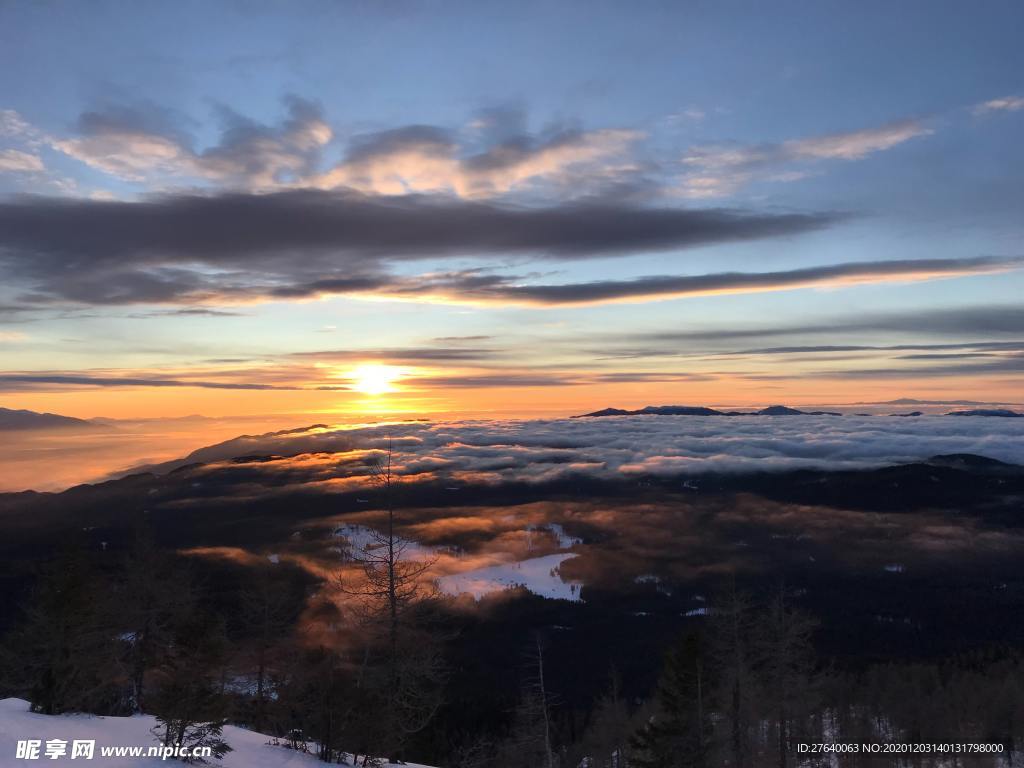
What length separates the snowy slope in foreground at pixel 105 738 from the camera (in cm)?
1555

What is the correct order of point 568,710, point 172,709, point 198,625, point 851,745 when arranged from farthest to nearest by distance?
point 568,710, point 851,745, point 198,625, point 172,709

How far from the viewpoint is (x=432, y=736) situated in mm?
68125

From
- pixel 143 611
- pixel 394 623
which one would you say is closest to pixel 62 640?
pixel 143 611

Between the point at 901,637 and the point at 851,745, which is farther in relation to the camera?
the point at 901,637

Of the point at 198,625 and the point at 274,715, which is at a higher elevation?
the point at 198,625

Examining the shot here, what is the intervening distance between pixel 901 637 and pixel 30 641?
197m

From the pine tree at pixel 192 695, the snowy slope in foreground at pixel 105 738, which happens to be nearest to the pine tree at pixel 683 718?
the snowy slope in foreground at pixel 105 738

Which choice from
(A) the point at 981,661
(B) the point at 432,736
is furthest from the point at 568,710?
(A) the point at 981,661

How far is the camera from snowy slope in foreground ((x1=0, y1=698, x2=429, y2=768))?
51.0 ft

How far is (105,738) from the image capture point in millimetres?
18062

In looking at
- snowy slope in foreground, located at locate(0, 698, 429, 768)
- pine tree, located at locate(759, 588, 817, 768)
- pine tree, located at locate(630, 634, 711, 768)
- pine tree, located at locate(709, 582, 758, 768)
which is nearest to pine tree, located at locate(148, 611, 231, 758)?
snowy slope in foreground, located at locate(0, 698, 429, 768)

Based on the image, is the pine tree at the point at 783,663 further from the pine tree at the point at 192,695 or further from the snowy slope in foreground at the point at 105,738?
the pine tree at the point at 192,695

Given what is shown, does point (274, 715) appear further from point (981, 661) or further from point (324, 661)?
point (981, 661)

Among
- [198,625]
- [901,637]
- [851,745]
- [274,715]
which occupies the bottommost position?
[901,637]
